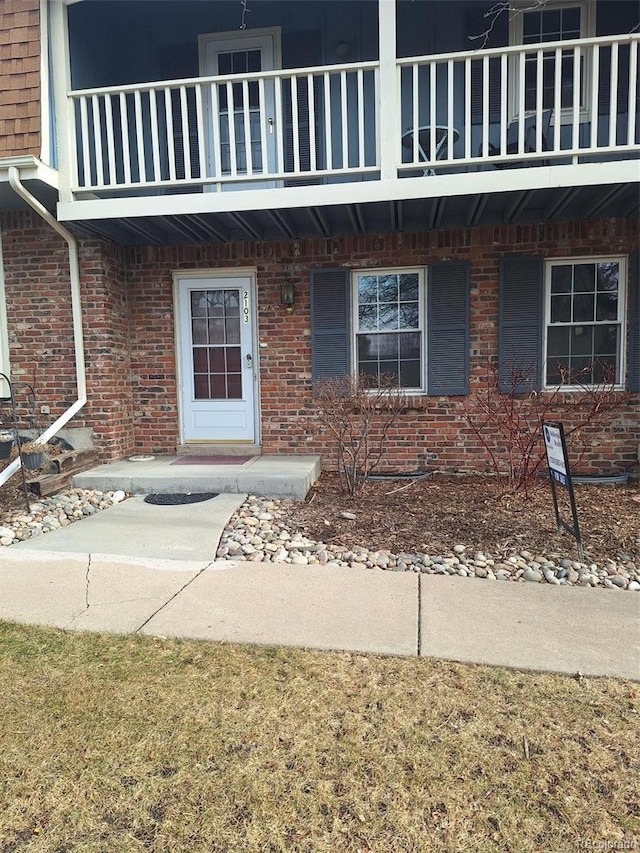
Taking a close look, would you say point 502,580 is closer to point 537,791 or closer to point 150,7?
point 537,791

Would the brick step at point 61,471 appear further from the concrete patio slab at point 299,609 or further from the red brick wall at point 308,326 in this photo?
the concrete patio slab at point 299,609

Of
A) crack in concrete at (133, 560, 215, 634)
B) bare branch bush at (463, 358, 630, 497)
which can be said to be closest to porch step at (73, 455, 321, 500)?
crack in concrete at (133, 560, 215, 634)

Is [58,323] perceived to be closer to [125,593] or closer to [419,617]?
[125,593]

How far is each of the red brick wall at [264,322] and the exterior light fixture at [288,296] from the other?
0.07 metres

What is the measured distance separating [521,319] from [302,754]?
5.24 meters

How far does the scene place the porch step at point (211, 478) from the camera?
17.2 feet

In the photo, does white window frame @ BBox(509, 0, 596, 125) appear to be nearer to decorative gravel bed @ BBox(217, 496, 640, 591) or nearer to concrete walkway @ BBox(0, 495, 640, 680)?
decorative gravel bed @ BBox(217, 496, 640, 591)

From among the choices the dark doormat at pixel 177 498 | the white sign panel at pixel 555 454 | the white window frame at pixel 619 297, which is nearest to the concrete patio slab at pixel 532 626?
the white sign panel at pixel 555 454

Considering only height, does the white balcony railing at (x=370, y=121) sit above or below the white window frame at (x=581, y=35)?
below

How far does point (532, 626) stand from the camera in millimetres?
2762

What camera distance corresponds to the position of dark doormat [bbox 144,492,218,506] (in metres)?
5.11

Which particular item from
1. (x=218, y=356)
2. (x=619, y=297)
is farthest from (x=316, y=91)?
(x=619, y=297)

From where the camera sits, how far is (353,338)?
6289 millimetres

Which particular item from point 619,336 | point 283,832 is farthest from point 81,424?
point 619,336
